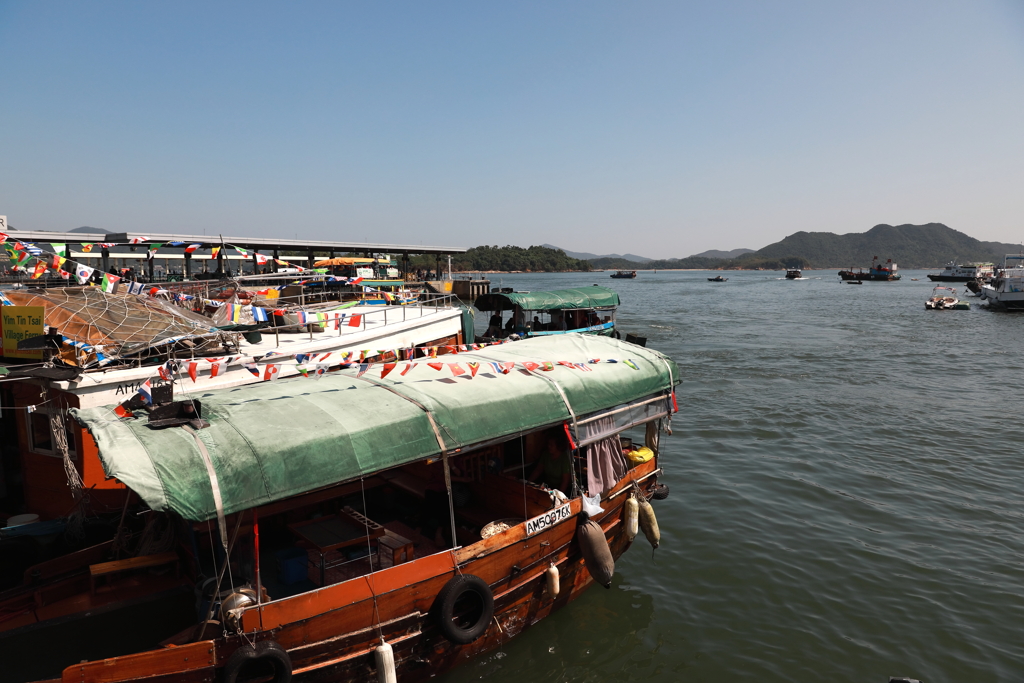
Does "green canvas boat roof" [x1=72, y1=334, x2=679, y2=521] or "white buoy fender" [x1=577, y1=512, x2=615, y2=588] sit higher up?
"green canvas boat roof" [x1=72, y1=334, x2=679, y2=521]

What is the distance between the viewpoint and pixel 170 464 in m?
5.12

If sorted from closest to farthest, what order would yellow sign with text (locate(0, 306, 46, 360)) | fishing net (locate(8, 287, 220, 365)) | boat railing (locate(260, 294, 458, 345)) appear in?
1. yellow sign with text (locate(0, 306, 46, 360))
2. fishing net (locate(8, 287, 220, 365))
3. boat railing (locate(260, 294, 458, 345))

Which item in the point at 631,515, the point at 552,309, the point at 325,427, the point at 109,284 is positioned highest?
the point at 109,284

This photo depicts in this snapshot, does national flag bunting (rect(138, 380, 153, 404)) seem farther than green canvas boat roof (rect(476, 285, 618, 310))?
No

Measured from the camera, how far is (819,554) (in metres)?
10.7

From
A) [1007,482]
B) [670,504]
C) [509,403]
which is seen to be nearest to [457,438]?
[509,403]

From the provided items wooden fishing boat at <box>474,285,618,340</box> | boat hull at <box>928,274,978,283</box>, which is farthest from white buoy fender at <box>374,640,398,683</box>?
boat hull at <box>928,274,978,283</box>

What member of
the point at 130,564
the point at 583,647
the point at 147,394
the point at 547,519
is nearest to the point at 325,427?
the point at 147,394

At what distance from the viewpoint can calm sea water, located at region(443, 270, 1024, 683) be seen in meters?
8.16

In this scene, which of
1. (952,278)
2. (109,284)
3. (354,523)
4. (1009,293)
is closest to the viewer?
(354,523)

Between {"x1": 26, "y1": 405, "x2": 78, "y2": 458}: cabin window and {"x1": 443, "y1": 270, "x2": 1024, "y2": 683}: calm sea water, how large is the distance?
650cm

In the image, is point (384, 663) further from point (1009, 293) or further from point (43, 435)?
point (1009, 293)

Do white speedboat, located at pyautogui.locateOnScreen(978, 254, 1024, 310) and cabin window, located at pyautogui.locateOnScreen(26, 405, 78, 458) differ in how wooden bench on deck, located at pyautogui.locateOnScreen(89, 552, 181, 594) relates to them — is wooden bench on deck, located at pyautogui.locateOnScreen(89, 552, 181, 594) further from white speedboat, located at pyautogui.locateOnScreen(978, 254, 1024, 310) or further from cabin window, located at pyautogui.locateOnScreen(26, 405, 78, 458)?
white speedboat, located at pyautogui.locateOnScreen(978, 254, 1024, 310)

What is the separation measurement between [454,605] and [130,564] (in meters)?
3.83
